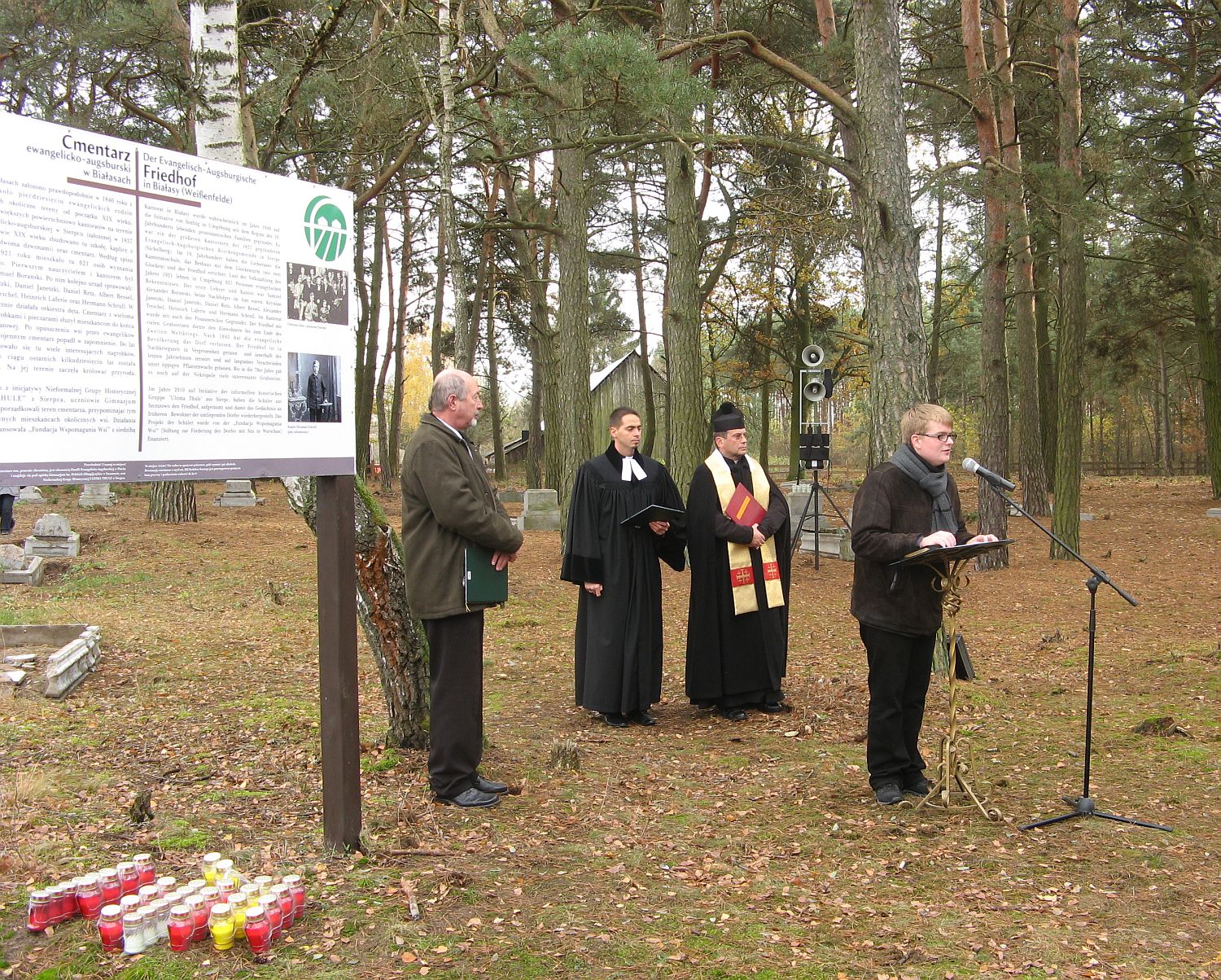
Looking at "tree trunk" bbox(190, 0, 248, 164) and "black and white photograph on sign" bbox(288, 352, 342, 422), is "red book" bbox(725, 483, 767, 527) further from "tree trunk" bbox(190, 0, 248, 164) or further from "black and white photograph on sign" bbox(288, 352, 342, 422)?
"tree trunk" bbox(190, 0, 248, 164)

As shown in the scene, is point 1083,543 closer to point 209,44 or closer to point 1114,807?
point 1114,807

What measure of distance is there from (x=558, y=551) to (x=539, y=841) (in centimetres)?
1110

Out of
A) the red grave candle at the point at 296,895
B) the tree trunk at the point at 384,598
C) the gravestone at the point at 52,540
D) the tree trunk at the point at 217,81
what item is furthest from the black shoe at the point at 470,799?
the gravestone at the point at 52,540

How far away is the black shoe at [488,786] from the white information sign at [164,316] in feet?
5.93

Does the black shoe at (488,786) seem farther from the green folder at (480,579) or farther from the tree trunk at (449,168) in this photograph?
the tree trunk at (449,168)

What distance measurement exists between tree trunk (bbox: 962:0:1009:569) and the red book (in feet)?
22.9

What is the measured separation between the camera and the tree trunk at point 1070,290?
494 inches

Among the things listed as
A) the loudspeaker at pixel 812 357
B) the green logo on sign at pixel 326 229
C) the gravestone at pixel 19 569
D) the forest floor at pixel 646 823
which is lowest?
the forest floor at pixel 646 823

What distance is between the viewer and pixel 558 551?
15.6m

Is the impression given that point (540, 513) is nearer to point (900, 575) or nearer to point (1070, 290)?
point (1070, 290)

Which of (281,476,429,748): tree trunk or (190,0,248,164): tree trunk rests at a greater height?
(190,0,248,164): tree trunk

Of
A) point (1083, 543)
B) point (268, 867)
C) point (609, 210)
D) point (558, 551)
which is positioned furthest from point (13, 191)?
point (609, 210)

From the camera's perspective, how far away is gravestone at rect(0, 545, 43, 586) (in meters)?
10.8

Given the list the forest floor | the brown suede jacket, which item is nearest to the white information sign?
the forest floor
